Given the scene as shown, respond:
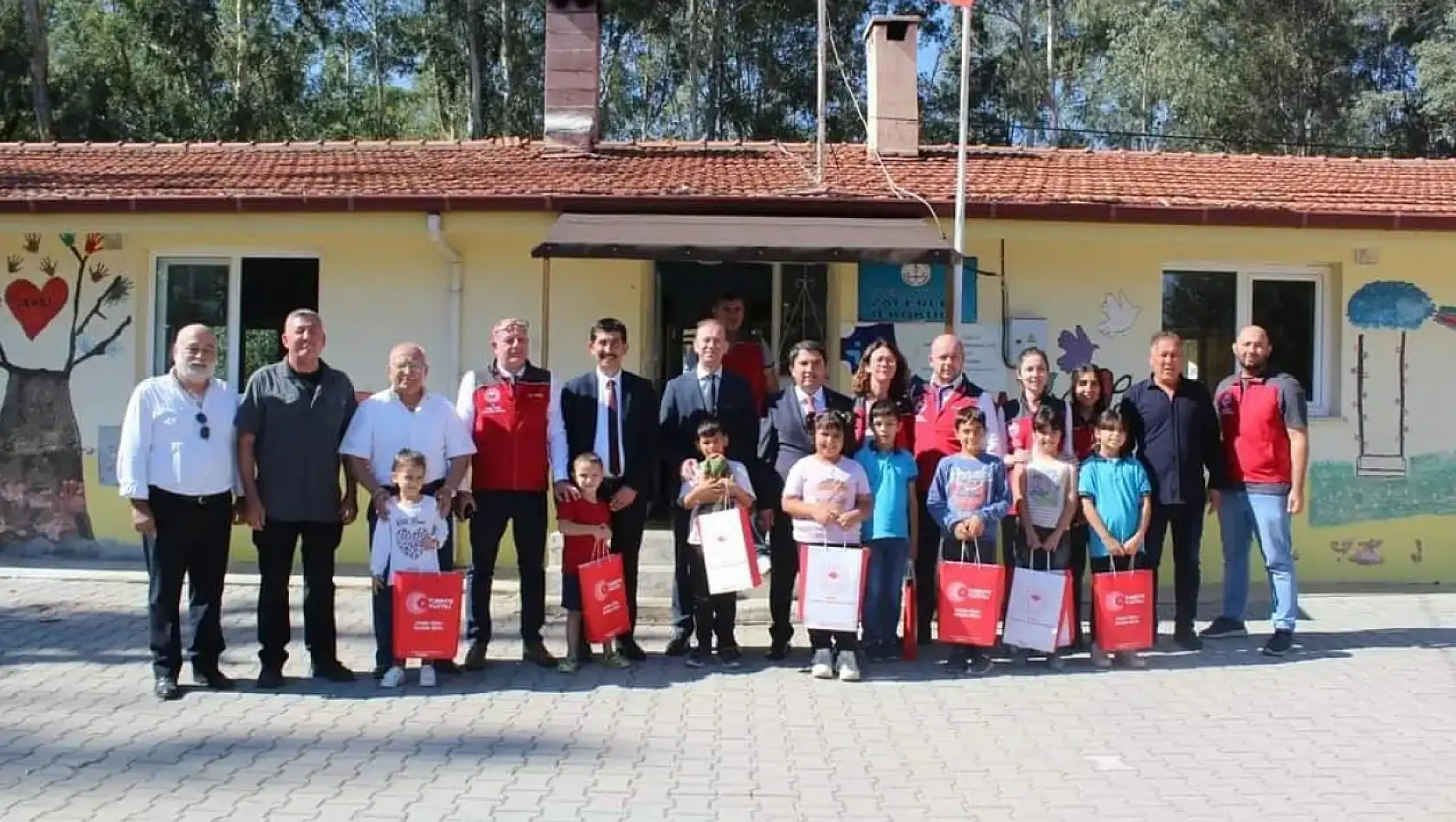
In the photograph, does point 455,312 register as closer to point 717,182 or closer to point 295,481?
point 717,182

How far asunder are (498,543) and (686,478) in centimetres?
105

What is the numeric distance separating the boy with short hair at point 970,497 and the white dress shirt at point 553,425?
193 centimetres

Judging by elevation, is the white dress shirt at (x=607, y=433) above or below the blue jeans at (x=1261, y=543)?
above

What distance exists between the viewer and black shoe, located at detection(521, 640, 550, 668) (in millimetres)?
6617

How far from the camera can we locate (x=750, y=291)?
1019 cm

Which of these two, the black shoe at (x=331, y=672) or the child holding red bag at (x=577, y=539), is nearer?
the black shoe at (x=331, y=672)

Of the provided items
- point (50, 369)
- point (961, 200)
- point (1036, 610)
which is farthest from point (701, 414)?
point (50, 369)

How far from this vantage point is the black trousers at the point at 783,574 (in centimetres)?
674

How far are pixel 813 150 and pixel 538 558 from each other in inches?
272

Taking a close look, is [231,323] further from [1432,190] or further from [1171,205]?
[1432,190]

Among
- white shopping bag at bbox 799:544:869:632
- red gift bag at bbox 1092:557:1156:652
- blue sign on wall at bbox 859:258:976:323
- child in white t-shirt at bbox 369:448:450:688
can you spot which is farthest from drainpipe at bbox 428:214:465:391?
red gift bag at bbox 1092:557:1156:652

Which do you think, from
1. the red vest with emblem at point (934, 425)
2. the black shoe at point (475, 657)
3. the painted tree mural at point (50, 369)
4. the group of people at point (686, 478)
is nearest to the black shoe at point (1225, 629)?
the group of people at point (686, 478)

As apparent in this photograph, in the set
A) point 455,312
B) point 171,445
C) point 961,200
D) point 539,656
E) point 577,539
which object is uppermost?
point 961,200

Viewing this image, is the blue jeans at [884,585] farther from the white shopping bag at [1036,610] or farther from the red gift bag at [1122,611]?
the red gift bag at [1122,611]
